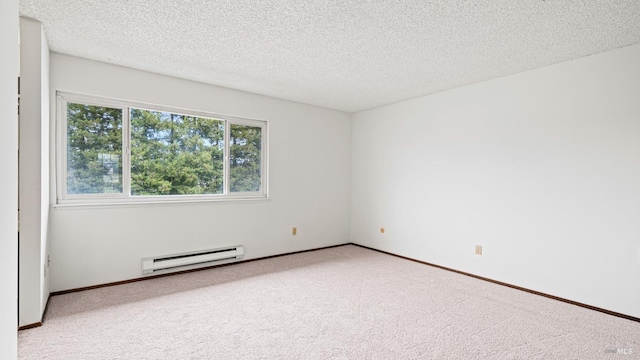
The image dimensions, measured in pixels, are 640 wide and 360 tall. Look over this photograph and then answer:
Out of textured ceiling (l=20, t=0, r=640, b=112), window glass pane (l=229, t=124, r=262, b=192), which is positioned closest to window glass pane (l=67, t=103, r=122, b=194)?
textured ceiling (l=20, t=0, r=640, b=112)

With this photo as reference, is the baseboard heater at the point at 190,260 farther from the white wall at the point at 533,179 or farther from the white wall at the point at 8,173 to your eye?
the white wall at the point at 533,179

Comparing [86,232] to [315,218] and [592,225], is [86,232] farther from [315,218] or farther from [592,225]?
[592,225]

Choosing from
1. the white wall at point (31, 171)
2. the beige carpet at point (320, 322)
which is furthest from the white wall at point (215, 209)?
the white wall at point (31, 171)

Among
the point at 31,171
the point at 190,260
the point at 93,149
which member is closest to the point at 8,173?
the point at 31,171

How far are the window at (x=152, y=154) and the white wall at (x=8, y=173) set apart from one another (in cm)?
220

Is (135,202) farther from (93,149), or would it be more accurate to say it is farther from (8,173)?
(8,173)

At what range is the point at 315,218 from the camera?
5.02 metres

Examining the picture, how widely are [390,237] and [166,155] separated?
3401 millimetres

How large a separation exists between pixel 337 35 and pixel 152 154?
2529 mm

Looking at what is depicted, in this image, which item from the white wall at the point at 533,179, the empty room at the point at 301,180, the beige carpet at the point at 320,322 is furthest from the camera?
the white wall at the point at 533,179

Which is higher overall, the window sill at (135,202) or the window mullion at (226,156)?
the window mullion at (226,156)

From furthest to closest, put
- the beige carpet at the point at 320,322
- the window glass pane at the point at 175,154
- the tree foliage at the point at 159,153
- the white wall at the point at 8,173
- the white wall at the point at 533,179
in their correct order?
the window glass pane at the point at 175,154
the tree foliage at the point at 159,153
the white wall at the point at 533,179
the beige carpet at the point at 320,322
the white wall at the point at 8,173

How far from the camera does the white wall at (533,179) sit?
269 cm

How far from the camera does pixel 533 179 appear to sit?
3.22 meters
